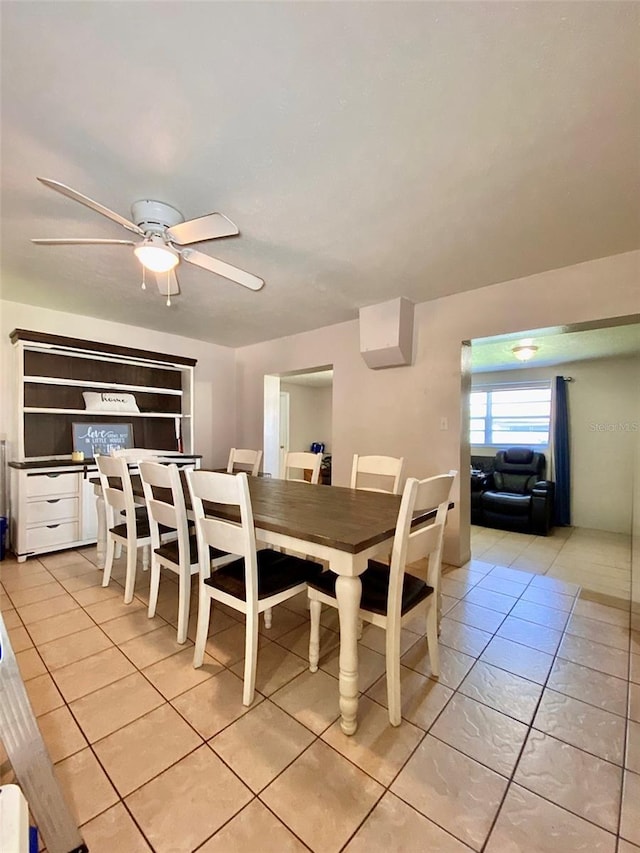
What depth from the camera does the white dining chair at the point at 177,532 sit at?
6.23 ft

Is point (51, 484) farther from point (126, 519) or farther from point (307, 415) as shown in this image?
point (307, 415)

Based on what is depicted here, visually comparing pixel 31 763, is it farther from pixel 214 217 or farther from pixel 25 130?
pixel 25 130

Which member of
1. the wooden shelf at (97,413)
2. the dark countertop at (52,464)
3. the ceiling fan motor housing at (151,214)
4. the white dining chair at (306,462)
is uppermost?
the ceiling fan motor housing at (151,214)

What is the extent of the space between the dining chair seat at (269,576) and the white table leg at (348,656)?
15.4 inches

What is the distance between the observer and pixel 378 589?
1630 millimetres

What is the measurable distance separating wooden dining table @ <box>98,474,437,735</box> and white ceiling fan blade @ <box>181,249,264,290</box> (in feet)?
4.31

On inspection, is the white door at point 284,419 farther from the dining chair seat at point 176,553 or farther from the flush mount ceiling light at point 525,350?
the dining chair seat at point 176,553

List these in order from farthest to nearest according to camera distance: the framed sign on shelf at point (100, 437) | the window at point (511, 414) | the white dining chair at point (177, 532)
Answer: the window at point (511, 414), the framed sign on shelf at point (100, 437), the white dining chair at point (177, 532)

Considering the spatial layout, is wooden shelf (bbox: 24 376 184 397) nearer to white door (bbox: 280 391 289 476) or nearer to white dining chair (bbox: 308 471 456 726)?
white door (bbox: 280 391 289 476)

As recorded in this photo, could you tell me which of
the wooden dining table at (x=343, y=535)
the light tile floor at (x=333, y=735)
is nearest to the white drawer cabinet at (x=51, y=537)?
the light tile floor at (x=333, y=735)

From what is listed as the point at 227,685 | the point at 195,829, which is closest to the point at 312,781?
the point at 195,829

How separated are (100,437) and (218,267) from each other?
2740 mm

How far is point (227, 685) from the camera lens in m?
1.64

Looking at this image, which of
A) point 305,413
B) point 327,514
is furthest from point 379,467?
point 305,413
